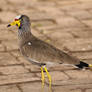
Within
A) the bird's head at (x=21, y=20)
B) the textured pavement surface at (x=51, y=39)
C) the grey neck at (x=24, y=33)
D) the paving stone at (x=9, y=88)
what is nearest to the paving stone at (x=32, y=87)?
the textured pavement surface at (x=51, y=39)

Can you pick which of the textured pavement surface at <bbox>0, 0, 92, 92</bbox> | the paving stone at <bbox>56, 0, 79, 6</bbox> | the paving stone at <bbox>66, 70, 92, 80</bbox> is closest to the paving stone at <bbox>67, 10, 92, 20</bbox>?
the textured pavement surface at <bbox>0, 0, 92, 92</bbox>

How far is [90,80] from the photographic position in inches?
308

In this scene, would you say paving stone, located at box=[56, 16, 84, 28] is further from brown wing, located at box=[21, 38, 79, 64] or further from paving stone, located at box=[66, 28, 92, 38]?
brown wing, located at box=[21, 38, 79, 64]

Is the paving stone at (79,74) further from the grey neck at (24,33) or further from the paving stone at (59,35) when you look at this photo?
the paving stone at (59,35)

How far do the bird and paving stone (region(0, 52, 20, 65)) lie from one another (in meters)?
1.45

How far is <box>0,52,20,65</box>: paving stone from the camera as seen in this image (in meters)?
8.91

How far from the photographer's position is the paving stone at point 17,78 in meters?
7.79

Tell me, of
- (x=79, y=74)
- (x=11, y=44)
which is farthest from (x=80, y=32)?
(x=79, y=74)

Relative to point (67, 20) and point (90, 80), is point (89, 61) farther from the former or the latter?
point (67, 20)

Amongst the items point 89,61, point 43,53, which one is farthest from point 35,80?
point 89,61

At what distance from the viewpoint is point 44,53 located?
7.28 metres

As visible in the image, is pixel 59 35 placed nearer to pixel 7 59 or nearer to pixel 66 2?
pixel 7 59

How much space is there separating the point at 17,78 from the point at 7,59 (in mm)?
1247

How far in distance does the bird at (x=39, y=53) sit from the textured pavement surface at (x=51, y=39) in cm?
51
